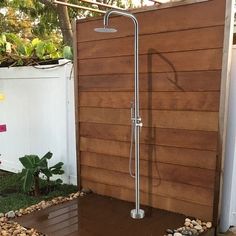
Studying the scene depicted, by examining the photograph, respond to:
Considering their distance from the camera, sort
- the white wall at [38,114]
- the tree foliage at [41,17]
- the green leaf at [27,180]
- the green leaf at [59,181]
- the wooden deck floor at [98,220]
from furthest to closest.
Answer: the tree foliage at [41,17], the white wall at [38,114], the green leaf at [59,181], the green leaf at [27,180], the wooden deck floor at [98,220]

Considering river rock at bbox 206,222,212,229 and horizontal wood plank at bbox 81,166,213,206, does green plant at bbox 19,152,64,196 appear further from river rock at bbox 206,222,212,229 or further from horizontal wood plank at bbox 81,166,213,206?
river rock at bbox 206,222,212,229

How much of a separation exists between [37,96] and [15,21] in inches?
346

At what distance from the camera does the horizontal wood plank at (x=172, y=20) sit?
8.38ft

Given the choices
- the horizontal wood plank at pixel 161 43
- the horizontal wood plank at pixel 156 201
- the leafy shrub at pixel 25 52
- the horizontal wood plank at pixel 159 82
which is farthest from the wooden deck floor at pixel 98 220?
the leafy shrub at pixel 25 52

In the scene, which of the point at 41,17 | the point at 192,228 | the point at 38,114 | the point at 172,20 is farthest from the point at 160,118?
the point at 41,17

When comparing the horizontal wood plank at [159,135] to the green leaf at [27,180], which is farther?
the green leaf at [27,180]

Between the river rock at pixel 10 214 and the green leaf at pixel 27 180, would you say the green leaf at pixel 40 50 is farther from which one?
the river rock at pixel 10 214

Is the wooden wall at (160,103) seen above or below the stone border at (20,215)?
above

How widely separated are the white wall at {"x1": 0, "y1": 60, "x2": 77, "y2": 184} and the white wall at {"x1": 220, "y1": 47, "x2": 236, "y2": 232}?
1856 millimetres

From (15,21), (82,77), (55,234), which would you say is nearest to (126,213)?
(55,234)

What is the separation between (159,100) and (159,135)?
0.32 m

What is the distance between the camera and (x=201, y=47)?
266cm

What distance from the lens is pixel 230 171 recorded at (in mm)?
2785

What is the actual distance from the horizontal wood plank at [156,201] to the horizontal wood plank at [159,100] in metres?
0.85
